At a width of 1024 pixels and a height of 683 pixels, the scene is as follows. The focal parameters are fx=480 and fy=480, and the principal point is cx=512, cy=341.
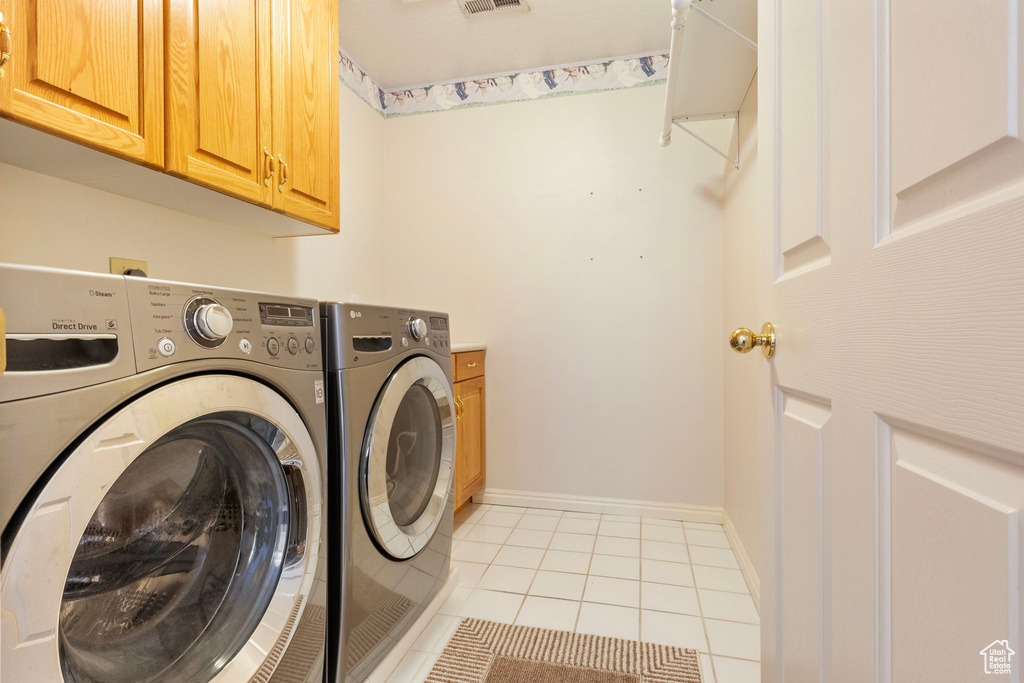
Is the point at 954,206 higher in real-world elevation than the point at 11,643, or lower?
higher

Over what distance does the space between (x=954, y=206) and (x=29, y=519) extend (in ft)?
3.09

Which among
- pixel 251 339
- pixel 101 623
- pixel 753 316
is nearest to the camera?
pixel 101 623

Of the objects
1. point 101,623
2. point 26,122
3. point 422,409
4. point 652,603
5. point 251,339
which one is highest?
point 26,122

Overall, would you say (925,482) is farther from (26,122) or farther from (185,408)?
(26,122)

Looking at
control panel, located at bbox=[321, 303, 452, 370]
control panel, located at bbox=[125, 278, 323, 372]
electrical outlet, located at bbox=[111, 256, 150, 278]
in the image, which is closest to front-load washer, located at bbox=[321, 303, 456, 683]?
control panel, located at bbox=[321, 303, 452, 370]

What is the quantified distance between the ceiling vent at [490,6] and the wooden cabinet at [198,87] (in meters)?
0.61

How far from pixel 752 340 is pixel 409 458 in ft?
3.29

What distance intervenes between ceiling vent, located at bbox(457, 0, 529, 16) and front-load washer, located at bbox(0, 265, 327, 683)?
1730 millimetres

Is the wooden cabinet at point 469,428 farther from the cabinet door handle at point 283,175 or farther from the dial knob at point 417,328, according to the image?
the cabinet door handle at point 283,175

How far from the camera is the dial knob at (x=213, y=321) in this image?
733 mm

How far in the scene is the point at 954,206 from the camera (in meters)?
0.38

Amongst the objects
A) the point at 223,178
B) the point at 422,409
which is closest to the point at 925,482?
the point at 422,409

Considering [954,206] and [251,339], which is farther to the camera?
[251,339]

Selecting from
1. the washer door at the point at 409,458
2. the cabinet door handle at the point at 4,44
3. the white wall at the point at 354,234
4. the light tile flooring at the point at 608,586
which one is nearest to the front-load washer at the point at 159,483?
the washer door at the point at 409,458
